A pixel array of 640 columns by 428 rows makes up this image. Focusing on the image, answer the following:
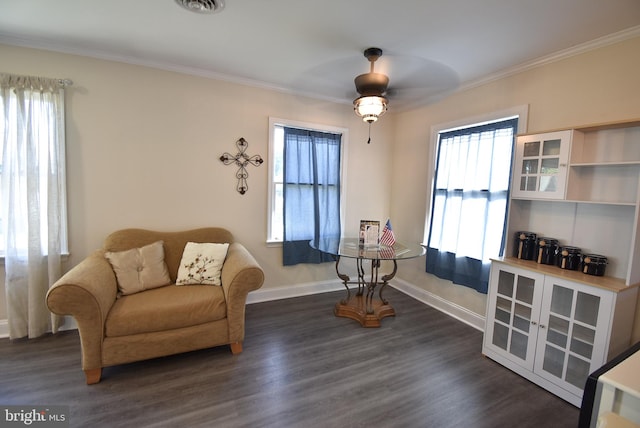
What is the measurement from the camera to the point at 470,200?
3.00 meters

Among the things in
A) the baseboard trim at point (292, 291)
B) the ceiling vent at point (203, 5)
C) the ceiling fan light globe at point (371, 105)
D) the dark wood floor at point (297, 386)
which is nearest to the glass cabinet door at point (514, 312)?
the dark wood floor at point (297, 386)

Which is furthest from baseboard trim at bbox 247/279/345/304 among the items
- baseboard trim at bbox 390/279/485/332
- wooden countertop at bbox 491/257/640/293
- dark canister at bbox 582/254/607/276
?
dark canister at bbox 582/254/607/276

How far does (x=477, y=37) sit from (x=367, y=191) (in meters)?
2.19

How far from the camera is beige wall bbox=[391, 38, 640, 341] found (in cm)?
202

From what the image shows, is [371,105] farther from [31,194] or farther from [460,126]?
[31,194]

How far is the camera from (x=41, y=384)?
1930 mm

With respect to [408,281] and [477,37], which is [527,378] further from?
[477,37]

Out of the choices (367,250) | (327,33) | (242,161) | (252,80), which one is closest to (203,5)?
(327,33)

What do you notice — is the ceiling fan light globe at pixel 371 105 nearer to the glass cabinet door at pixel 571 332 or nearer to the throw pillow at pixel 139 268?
the glass cabinet door at pixel 571 332

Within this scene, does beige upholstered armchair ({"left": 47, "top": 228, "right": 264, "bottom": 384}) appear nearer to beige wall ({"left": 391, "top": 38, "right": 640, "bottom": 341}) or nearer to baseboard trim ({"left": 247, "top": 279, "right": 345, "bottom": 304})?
baseboard trim ({"left": 247, "top": 279, "right": 345, "bottom": 304})

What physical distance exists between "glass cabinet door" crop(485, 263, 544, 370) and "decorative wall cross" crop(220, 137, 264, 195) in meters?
2.60

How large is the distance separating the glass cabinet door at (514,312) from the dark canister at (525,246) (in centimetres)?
21

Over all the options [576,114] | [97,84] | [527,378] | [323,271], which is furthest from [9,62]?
[527,378]

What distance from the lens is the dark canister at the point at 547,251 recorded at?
2213mm
